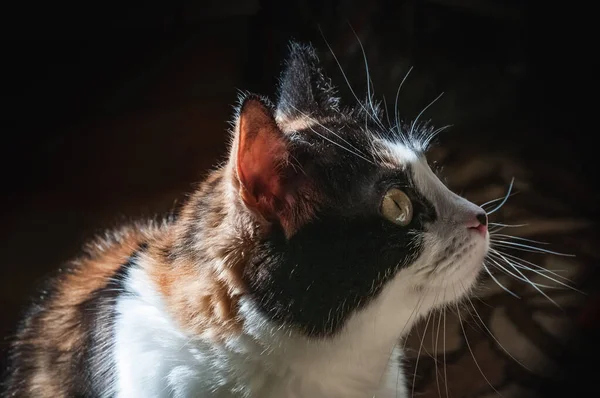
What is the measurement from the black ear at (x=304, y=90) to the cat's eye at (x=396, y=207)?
0.17 metres

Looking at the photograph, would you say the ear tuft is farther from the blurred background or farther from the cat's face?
the blurred background

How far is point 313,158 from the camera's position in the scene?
707mm

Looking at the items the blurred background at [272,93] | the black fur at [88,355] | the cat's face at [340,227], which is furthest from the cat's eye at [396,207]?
the black fur at [88,355]

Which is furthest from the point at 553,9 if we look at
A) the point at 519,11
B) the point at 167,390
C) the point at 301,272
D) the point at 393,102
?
the point at 167,390

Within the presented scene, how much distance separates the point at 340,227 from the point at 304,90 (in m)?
0.23

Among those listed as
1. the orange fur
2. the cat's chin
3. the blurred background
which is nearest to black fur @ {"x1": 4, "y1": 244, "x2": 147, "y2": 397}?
the orange fur

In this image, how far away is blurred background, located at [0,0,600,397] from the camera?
0.99m

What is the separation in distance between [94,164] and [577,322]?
0.94 meters

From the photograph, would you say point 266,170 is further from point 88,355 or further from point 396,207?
point 88,355

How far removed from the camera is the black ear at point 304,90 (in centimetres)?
83

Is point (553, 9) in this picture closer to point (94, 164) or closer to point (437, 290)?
point (437, 290)

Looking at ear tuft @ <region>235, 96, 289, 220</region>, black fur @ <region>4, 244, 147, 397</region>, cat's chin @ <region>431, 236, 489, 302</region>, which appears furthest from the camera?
black fur @ <region>4, 244, 147, 397</region>

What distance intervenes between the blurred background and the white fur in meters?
0.25

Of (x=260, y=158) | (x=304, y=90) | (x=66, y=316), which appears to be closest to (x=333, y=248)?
(x=260, y=158)
